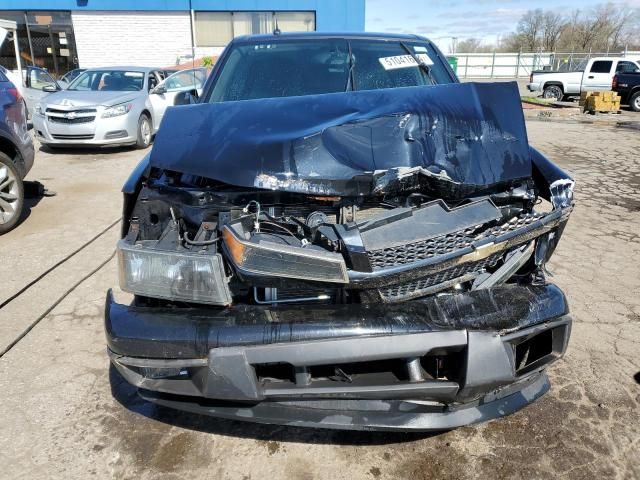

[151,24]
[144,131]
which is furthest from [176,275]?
[151,24]

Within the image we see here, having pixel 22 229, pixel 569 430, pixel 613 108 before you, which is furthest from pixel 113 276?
pixel 613 108

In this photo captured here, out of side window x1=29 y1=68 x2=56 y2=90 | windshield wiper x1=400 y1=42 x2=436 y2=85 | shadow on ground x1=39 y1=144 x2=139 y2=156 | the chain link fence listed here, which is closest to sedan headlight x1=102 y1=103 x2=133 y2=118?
shadow on ground x1=39 y1=144 x2=139 y2=156

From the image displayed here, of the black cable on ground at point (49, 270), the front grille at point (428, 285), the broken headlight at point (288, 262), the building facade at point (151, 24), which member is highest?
the building facade at point (151, 24)

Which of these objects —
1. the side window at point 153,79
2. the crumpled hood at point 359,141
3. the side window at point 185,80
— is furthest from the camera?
the side window at point 185,80

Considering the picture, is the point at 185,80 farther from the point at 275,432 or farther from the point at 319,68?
the point at 275,432

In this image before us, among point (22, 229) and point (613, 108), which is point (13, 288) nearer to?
point (22, 229)

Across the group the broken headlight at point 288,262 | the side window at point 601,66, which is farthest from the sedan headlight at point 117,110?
the side window at point 601,66

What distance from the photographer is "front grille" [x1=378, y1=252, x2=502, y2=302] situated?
75.9 inches

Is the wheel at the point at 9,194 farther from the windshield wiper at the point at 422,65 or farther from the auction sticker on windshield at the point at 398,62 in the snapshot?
the windshield wiper at the point at 422,65

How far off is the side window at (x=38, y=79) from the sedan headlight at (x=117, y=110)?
163 inches

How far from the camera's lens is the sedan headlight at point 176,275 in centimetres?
182

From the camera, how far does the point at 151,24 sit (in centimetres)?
2248

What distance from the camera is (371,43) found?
149 inches

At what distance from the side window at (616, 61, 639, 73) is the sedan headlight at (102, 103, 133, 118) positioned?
17.6m
